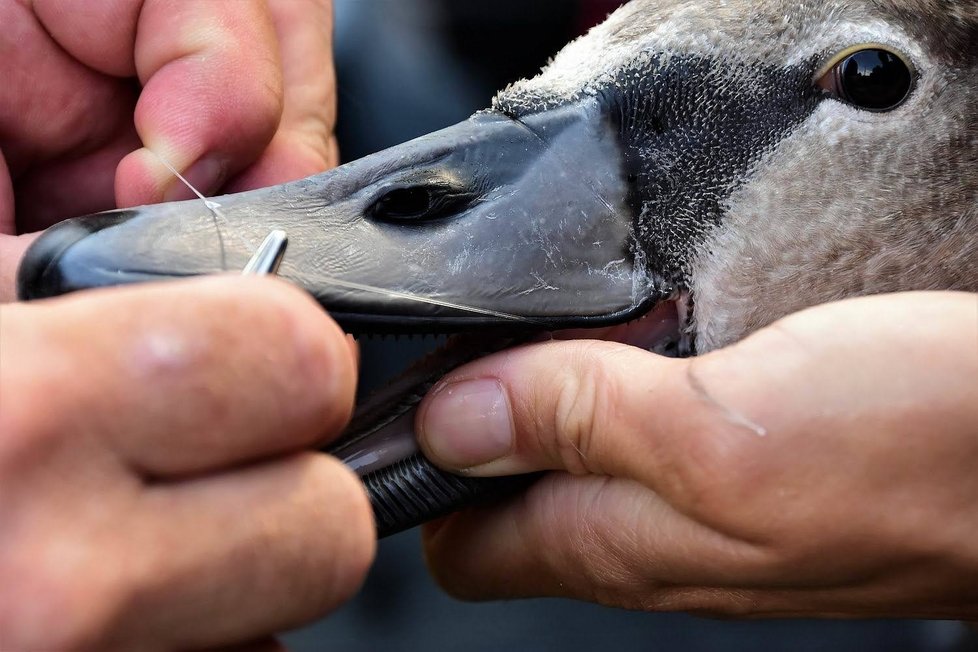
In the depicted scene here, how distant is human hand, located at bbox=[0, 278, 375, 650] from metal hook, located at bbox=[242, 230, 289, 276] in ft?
0.53

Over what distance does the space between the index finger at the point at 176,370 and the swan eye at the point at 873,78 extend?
849mm

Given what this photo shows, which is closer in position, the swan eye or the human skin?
the human skin

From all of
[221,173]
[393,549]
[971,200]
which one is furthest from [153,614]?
[393,549]

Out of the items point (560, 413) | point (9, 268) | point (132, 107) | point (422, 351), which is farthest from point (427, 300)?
point (422, 351)

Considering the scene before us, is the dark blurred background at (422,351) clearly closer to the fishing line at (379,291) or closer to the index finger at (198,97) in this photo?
the index finger at (198,97)

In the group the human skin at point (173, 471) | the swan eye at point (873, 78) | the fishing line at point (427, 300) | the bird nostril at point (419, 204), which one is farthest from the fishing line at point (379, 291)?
the swan eye at point (873, 78)

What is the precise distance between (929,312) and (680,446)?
26 cm

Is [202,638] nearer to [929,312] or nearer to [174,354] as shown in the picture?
[174,354]

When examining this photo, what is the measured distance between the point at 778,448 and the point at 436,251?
1.31 ft

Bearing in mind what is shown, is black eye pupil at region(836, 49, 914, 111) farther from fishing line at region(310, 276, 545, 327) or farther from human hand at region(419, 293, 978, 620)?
fishing line at region(310, 276, 545, 327)

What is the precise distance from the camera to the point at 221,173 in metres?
1.49

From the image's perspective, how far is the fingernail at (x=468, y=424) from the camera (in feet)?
3.45

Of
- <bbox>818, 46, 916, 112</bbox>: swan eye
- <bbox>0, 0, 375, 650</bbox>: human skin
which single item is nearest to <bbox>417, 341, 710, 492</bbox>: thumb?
<bbox>0, 0, 375, 650</bbox>: human skin

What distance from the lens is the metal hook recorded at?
2.84 ft
